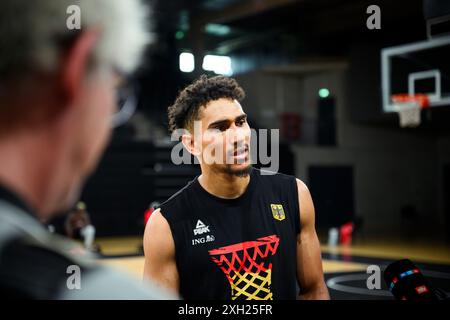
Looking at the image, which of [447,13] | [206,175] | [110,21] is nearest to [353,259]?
[447,13]

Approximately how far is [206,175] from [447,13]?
2434 millimetres

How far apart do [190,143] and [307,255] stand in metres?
0.86

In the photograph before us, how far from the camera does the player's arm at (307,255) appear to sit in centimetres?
264

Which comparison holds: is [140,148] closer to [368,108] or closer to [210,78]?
[368,108]

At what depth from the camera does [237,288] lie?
246 centimetres

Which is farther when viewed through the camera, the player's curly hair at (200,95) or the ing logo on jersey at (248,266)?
the player's curly hair at (200,95)

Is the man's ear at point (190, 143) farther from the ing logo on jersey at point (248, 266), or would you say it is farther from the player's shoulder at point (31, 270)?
the player's shoulder at point (31, 270)

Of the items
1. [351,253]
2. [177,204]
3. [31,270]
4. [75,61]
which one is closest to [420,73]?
[351,253]

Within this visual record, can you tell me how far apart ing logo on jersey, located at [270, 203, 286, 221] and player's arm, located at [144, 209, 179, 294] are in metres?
0.53

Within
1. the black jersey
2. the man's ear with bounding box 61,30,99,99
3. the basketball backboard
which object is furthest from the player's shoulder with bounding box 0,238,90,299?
the basketball backboard

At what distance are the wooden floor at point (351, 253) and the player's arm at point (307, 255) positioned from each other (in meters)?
5.98

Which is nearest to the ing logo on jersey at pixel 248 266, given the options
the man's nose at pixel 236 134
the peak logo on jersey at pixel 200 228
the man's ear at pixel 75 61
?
the peak logo on jersey at pixel 200 228

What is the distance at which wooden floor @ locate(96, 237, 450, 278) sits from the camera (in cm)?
948

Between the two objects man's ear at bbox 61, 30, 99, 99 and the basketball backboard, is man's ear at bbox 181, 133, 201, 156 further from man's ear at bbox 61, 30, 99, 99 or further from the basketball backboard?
the basketball backboard
